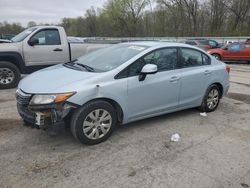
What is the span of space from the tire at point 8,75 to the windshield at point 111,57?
363 centimetres

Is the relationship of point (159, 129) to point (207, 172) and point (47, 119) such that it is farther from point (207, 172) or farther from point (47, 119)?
point (47, 119)

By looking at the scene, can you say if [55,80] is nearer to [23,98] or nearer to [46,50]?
[23,98]

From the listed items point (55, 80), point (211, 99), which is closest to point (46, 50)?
point (55, 80)

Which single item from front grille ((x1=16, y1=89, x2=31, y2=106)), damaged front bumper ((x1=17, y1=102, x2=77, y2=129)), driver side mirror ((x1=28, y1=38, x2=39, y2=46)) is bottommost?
damaged front bumper ((x1=17, y1=102, x2=77, y2=129))

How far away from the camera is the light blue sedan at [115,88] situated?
3.72 metres

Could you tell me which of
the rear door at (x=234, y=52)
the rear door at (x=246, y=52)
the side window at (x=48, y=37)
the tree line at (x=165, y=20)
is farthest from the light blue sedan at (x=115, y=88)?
the tree line at (x=165, y=20)

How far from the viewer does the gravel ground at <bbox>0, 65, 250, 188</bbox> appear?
3.13m

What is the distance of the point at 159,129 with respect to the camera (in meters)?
4.72

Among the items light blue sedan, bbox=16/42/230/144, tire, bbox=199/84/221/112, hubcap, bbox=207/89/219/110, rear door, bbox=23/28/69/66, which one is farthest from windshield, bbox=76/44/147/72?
rear door, bbox=23/28/69/66

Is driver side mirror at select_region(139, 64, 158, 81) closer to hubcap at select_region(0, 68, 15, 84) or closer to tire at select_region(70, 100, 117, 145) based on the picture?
tire at select_region(70, 100, 117, 145)

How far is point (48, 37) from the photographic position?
328 inches

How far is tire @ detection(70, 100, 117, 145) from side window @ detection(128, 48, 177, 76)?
0.75 m

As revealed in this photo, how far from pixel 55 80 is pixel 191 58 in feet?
9.07

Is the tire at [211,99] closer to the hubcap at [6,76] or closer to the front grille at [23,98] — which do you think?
the front grille at [23,98]
